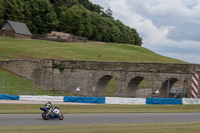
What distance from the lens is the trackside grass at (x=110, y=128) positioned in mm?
16250

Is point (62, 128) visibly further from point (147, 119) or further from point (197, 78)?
point (197, 78)

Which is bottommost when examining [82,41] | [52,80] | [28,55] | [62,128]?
[62,128]

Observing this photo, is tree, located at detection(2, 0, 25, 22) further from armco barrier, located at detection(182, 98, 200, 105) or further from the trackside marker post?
armco barrier, located at detection(182, 98, 200, 105)

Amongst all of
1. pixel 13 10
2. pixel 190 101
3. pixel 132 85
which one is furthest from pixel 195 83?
pixel 13 10

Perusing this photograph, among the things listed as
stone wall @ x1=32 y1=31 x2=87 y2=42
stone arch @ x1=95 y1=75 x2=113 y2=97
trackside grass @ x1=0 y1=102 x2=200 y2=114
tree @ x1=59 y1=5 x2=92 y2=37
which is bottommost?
trackside grass @ x1=0 y1=102 x2=200 y2=114

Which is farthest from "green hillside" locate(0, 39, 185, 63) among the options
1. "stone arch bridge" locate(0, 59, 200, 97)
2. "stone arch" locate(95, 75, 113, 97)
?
"stone arch" locate(95, 75, 113, 97)

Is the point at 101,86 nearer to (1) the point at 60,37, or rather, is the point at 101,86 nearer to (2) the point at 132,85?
(2) the point at 132,85

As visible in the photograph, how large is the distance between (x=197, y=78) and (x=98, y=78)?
12.7 metres

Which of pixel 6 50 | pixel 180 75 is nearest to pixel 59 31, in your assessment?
pixel 6 50

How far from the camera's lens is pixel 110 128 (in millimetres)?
17625

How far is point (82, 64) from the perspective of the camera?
45562mm

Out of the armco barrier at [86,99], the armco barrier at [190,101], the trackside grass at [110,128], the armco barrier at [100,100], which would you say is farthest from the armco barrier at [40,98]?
the trackside grass at [110,128]

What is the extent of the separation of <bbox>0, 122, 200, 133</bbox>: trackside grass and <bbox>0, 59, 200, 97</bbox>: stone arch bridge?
59.4ft

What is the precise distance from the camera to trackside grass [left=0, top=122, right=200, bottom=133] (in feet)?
53.3
